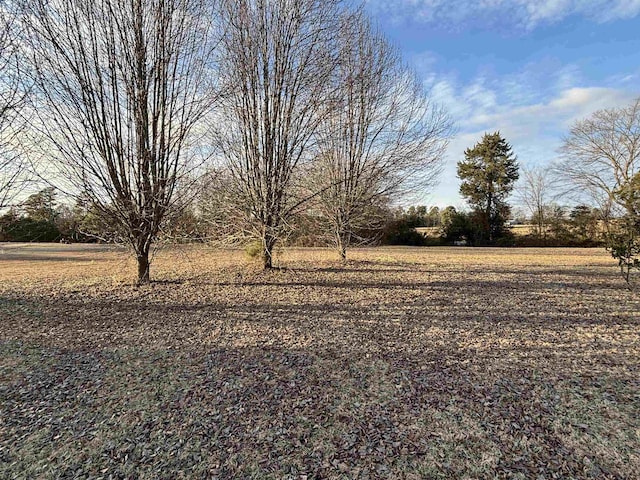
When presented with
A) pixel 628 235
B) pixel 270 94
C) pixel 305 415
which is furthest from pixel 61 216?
pixel 628 235

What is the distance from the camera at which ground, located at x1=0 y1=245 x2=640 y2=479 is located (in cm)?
192

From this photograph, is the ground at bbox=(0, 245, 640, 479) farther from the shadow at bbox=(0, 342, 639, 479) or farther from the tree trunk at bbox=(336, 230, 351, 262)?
the tree trunk at bbox=(336, 230, 351, 262)

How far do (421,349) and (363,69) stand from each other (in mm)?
8210

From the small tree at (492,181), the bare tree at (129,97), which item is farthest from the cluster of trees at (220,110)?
the small tree at (492,181)

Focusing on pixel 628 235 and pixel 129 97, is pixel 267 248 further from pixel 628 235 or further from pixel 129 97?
pixel 628 235

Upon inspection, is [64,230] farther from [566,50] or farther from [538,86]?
[538,86]

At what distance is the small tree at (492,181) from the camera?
25266 millimetres

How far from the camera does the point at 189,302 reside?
5.66 m

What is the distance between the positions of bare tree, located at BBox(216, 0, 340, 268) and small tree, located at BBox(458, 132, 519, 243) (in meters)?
21.8

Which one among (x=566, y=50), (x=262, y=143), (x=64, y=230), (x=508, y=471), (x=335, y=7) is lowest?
(x=508, y=471)

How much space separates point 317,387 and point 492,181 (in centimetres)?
2694

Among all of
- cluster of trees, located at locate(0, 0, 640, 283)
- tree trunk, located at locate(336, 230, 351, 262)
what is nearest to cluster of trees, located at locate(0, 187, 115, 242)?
cluster of trees, located at locate(0, 0, 640, 283)

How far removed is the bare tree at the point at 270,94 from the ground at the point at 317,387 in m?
2.63

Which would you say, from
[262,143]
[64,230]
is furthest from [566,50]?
[64,230]
